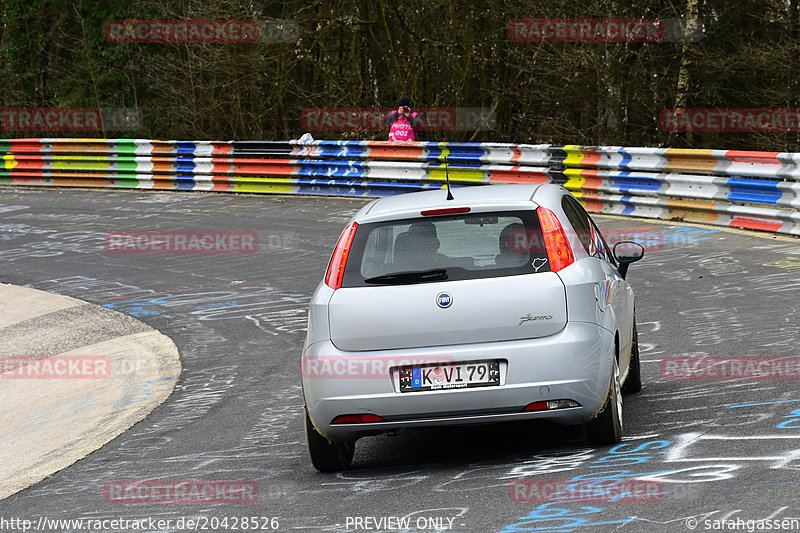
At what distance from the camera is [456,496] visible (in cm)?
598

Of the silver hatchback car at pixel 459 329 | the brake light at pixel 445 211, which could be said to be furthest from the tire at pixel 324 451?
the brake light at pixel 445 211

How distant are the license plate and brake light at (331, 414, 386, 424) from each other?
22cm

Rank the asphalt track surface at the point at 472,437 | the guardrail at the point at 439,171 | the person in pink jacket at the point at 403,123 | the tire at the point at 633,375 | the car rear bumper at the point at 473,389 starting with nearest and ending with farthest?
the asphalt track surface at the point at 472,437 → the car rear bumper at the point at 473,389 → the tire at the point at 633,375 → the guardrail at the point at 439,171 → the person in pink jacket at the point at 403,123

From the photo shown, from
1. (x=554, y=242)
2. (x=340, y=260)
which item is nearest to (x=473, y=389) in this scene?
(x=554, y=242)

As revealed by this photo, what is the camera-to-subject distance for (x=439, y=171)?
73.7 ft

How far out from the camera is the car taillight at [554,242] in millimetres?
6586

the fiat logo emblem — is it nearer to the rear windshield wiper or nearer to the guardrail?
the rear windshield wiper

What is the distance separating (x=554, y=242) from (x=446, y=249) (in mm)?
587

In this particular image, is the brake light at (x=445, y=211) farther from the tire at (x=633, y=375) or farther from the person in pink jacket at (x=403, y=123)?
the person in pink jacket at (x=403, y=123)

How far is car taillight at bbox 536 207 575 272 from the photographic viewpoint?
6.59 meters

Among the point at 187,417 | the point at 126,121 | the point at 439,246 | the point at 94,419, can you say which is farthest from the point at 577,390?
the point at 126,121

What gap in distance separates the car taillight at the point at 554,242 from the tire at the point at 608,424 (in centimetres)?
69

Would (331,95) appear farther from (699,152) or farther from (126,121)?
(699,152)

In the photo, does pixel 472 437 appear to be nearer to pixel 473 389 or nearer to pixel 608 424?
pixel 608 424
